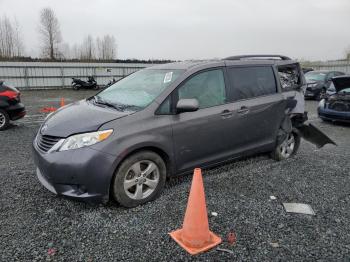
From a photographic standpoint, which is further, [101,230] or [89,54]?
[89,54]

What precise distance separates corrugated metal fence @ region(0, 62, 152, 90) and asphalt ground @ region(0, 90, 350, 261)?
1788cm

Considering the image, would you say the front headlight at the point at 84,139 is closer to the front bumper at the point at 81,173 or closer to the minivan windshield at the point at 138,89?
the front bumper at the point at 81,173

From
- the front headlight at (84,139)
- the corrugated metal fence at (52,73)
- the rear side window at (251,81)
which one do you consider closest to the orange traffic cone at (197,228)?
the front headlight at (84,139)

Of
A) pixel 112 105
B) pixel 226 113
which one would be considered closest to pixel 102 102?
pixel 112 105

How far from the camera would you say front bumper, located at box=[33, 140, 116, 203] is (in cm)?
334

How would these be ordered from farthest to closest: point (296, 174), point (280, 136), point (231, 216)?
point (280, 136)
point (296, 174)
point (231, 216)

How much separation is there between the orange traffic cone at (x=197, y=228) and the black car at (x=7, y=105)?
6939 mm

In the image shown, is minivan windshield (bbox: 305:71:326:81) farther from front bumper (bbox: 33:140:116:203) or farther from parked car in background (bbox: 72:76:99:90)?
front bumper (bbox: 33:140:116:203)

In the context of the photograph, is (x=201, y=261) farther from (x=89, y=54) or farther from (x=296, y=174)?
(x=89, y=54)

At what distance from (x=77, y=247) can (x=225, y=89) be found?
9.02ft

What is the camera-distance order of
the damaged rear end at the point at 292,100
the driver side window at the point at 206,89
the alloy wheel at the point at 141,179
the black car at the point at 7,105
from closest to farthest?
the alloy wheel at the point at 141,179
the driver side window at the point at 206,89
the damaged rear end at the point at 292,100
the black car at the point at 7,105

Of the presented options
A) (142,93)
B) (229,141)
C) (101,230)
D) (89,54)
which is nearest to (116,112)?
(142,93)

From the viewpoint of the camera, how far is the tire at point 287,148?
545 cm

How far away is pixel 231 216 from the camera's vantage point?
3.57m
